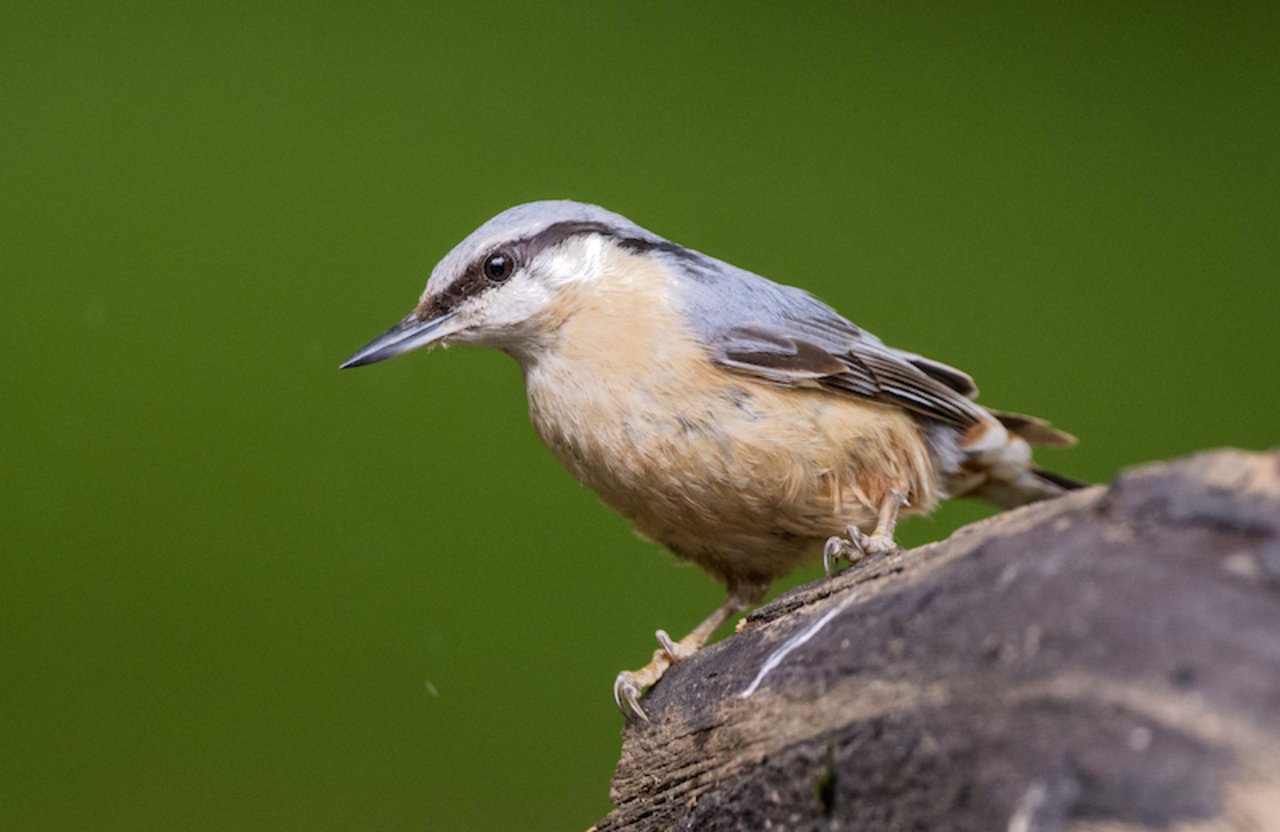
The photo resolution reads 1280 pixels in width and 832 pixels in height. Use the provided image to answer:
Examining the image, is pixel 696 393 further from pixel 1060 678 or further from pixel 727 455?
pixel 1060 678

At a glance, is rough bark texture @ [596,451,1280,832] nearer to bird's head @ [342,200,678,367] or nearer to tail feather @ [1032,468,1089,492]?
bird's head @ [342,200,678,367]

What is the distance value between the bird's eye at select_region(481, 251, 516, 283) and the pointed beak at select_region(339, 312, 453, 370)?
106 mm

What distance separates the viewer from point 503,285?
89.3 inches

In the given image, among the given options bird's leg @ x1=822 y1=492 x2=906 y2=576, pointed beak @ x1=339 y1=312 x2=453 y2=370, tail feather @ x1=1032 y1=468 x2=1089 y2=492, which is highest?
pointed beak @ x1=339 y1=312 x2=453 y2=370

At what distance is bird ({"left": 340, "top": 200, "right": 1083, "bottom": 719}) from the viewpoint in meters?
2.13

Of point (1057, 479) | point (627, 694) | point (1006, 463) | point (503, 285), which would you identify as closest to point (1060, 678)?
point (627, 694)

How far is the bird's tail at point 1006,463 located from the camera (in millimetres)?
2529

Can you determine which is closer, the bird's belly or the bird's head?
the bird's belly

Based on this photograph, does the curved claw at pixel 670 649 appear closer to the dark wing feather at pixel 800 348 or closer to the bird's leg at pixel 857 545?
the bird's leg at pixel 857 545

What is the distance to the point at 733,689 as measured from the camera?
1.68 meters

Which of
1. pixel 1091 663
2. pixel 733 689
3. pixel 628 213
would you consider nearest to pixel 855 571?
pixel 733 689

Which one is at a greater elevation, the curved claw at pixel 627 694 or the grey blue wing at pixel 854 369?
the grey blue wing at pixel 854 369

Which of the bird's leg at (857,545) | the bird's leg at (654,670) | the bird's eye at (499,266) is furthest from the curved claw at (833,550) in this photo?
the bird's eye at (499,266)

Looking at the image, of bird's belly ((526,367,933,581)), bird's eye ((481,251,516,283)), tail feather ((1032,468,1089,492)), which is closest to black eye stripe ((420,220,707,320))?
bird's eye ((481,251,516,283))
